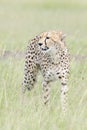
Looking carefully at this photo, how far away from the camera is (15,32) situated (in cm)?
Answer: 1527

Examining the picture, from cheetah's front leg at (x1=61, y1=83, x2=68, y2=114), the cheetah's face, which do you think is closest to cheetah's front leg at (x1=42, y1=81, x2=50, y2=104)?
cheetah's front leg at (x1=61, y1=83, x2=68, y2=114)

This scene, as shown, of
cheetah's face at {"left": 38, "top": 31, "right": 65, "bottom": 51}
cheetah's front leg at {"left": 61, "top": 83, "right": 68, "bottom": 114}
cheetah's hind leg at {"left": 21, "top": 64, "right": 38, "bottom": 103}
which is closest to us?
cheetah's front leg at {"left": 61, "top": 83, "right": 68, "bottom": 114}

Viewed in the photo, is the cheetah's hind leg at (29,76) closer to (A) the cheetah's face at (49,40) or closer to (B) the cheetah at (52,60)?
(B) the cheetah at (52,60)

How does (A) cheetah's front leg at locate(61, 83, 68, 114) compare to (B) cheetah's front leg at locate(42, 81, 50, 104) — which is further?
(B) cheetah's front leg at locate(42, 81, 50, 104)

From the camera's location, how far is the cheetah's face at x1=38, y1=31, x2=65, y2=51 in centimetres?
644

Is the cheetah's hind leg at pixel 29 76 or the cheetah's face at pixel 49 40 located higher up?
the cheetah's face at pixel 49 40

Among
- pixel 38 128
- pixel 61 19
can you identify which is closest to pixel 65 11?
pixel 61 19

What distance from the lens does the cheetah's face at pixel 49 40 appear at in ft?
21.1

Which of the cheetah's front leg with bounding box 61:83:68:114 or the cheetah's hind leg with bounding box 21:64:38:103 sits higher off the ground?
the cheetah's hind leg with bounding box 21:64:38:103

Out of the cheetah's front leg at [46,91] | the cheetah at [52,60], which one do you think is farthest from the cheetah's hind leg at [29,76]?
the cheetah's front leg at [46,91]

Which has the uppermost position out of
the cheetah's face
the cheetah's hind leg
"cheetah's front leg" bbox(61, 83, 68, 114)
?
the cheetah's face

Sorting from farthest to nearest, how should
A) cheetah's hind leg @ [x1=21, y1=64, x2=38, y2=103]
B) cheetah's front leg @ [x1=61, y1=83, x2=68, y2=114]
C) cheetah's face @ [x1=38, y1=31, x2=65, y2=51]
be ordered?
cheetah's hind leg @ [x1=21, y1=64, x2=38, y2=103]
cheetah's face @ [x1=38, y1=31, x2=65, y2=51]
cheetah's front leg @ [x1=61, y1=83, x2=68, y2=114]

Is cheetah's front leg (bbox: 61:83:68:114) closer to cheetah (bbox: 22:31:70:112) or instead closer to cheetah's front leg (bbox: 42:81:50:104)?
cheetah (bbox: 22:31:70:112)

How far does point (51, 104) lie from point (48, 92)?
54 cm
